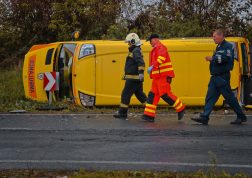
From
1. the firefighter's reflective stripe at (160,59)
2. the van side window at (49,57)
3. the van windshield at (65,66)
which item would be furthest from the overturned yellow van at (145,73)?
the firefighter's reflective stripe at (160,59)

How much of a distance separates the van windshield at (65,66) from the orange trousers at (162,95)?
2.96 meters

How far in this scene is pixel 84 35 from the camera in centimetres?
1514

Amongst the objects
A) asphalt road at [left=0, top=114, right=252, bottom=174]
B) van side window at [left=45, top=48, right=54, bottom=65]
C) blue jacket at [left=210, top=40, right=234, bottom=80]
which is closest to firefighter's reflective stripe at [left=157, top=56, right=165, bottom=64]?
blue jacket at [left=210, top=40, right=234, bottom=80]

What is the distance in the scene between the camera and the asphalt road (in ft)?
12.8

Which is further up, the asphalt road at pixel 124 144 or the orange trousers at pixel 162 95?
the orange trousers at pixel 162 95

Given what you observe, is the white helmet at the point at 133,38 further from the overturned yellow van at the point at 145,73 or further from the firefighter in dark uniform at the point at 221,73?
the firefighter in dark uniform at the point at 221,73

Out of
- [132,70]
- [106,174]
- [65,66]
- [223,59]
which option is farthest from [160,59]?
[65,66]

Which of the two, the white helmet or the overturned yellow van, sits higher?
the white helmet

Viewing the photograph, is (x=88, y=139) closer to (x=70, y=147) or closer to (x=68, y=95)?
(x=70, y=147)

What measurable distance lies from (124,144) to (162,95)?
5.98 feet

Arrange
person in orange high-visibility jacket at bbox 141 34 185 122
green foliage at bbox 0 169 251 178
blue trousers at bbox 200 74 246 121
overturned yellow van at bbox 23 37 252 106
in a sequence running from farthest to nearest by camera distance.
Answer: overturned yellow van at bbox 23 37 252 106 → person in orange high-visibility jacket at bbox 141 34 185 122 → blue trousers at bbox 200 74 246 121 → green foliage at bbox 0 169 251 178

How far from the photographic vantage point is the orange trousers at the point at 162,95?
20.9ft

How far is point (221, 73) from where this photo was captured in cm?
606

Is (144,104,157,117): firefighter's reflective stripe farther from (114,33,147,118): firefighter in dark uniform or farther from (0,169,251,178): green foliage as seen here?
A: (0,169,251,178): green foliage
